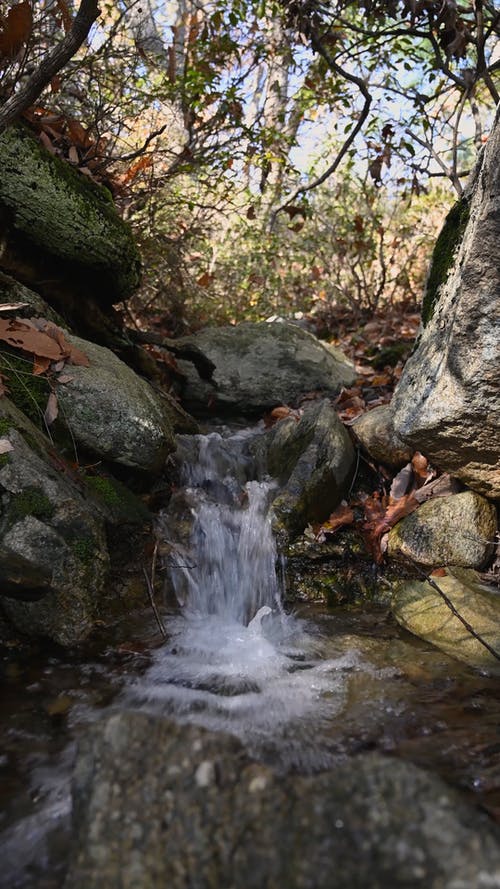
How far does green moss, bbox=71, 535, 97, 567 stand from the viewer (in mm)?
3205

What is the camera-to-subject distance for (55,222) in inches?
177

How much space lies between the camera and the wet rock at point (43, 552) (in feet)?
9.81

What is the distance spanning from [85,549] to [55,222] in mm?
2709

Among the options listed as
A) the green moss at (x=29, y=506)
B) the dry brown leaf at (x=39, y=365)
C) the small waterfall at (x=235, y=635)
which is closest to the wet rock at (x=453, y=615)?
the small waterfall at (x=235, y=635)

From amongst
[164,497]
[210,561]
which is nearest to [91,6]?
[164,497]

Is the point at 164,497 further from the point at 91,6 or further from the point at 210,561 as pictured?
the point at 91,6

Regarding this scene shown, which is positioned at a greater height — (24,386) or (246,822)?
(24,386)

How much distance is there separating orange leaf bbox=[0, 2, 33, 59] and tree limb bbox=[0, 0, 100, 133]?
18.3 inches

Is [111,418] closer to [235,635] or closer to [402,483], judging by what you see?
[235,635]

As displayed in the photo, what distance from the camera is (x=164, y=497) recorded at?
4621 mm

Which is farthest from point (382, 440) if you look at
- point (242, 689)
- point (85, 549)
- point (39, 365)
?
point (39, 365)

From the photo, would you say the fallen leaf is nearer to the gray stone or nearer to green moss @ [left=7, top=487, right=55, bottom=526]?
the gray stone

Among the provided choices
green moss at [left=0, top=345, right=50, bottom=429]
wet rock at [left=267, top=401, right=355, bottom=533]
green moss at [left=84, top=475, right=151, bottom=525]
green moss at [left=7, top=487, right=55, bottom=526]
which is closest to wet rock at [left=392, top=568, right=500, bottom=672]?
wet rock at [left=267, top=401, right=355, bottom=533]

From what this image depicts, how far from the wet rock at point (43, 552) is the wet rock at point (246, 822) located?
1.58m
